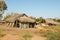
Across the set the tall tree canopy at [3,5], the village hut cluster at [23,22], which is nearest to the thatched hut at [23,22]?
the village hut cluster at [23,22]

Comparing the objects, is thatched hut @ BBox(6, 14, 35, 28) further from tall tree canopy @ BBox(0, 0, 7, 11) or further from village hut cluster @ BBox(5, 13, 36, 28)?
tall tree canopy @ BBox(0, 0, 7, 11)

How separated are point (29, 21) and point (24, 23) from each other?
73.5 inches

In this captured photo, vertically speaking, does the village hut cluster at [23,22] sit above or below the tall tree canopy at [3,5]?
below

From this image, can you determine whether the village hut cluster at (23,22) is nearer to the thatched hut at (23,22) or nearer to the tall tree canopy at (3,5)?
the thatched hut at (23,22)

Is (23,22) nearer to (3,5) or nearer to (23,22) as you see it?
(23,22)

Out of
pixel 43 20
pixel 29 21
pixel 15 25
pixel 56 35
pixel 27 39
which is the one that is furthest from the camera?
pixel 43 20

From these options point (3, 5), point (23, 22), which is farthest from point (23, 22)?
point (3, 5)

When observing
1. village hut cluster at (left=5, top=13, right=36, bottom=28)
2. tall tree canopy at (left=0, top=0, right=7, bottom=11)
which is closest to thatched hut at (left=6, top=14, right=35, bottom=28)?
village hut cluster at (left=5, top=13, right=36, bottom=28)

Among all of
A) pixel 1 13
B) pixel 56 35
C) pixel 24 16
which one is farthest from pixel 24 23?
pixel 56 35

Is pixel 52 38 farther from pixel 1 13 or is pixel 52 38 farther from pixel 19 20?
pixel 1 13

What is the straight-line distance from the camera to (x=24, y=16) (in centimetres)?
6034

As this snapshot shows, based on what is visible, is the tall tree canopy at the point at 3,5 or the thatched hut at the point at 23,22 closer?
the tall tree canopy at the point at 3,5

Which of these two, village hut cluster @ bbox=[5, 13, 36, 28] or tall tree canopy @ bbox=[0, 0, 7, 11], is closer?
tall tree canopy @ bbox=[0, 0, 7, 11]

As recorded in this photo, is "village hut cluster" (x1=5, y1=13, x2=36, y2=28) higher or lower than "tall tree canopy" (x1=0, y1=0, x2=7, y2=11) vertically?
lower
